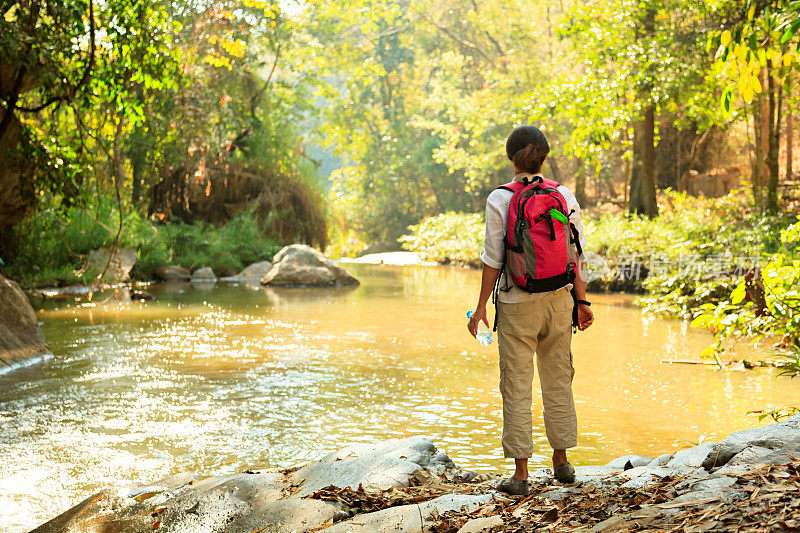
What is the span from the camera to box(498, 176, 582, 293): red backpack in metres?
3.99

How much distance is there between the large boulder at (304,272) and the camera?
19.7 m

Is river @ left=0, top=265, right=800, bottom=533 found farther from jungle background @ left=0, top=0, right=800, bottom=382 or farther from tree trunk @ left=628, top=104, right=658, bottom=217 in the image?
tree trunk @ left=628, top=104, right=658, bottom=217

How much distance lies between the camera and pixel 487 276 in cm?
414

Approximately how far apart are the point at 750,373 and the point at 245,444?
5.53 meters

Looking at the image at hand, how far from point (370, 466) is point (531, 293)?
1.36 metres

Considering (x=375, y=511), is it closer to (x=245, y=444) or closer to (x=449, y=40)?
(x=245, y=444)

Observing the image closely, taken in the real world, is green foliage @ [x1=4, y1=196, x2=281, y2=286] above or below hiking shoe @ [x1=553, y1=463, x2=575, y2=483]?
above

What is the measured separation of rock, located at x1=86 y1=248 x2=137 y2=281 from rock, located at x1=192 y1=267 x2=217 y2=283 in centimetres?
214

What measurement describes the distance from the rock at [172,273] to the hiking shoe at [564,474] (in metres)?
16.8

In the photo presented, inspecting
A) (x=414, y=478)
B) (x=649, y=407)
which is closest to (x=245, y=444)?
(x=414, y=478)

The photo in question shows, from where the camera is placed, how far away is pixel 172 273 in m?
19.8

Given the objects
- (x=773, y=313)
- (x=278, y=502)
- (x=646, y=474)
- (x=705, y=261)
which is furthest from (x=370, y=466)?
(x=705, y=261)

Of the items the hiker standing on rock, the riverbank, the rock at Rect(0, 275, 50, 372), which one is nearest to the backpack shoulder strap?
the hiker standing on rock

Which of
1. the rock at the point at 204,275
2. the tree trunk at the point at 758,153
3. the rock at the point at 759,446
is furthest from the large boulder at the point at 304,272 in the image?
the rock at the point at 759,446
